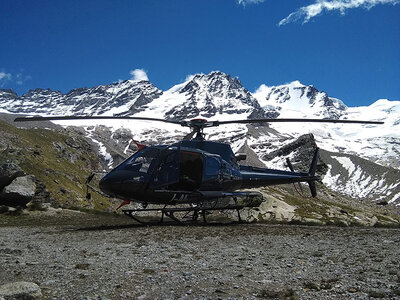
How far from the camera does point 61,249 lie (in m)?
10.9

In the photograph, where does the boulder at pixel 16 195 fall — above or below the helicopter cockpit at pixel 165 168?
below

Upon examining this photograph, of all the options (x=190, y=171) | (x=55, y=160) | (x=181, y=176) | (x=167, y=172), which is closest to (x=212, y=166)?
(x=190, y=171)

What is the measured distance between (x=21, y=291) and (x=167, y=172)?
11935 mm

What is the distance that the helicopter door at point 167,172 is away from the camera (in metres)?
17.4

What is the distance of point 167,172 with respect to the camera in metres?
17.8

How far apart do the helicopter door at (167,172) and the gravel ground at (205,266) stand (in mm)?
4104

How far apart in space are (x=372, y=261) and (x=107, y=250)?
749 cm

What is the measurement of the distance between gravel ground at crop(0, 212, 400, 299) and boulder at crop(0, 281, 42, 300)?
0.83 ft

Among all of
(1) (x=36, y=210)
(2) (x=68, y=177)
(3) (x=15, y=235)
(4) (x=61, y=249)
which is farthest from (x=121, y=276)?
(2) (x=68, y=177)

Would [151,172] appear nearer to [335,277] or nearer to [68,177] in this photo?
[335,277]

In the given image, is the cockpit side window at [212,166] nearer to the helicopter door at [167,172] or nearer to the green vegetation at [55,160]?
the helicopter door at [167,172]

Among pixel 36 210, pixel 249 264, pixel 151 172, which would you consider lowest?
pixel 36 210

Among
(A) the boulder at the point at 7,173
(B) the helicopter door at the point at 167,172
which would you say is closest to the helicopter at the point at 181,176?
(B) the helicopter door at the point at 167,172

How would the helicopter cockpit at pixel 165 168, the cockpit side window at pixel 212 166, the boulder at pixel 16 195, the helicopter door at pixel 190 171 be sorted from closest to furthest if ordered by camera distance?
the helicopter cockpit at pixel 165 168 → the helicopter door at pixel 190 171 → the cockpit side window at pixel 212 166 → the boulder at pixel 16 195
